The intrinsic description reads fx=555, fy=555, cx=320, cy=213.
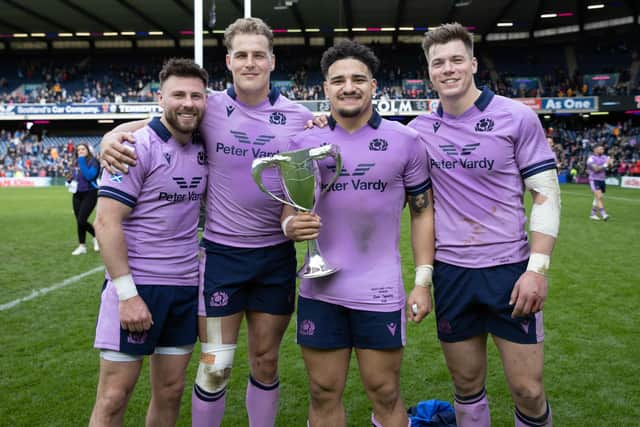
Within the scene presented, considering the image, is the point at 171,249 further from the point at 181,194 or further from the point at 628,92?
the point at 628,92

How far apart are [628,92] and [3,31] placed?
42.2 m

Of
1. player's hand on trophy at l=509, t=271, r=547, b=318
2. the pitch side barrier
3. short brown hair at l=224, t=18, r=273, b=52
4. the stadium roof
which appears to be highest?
the stadium roof

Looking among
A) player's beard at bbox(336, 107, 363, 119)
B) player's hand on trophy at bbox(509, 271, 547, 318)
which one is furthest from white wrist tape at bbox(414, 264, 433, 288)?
player's beard at bbox(336, 107, 363, 119)

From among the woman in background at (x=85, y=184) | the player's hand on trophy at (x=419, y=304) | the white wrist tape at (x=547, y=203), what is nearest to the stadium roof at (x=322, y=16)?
the woman in background at (x=85, y=184)

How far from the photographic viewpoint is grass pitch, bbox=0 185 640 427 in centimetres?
376

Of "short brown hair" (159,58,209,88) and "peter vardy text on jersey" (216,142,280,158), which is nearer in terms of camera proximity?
"short brown hair" (159,58,209,88)

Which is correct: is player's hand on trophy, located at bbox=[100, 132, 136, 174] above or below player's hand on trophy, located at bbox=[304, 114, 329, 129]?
below

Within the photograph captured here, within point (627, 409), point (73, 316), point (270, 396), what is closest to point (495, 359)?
point (627, 409)

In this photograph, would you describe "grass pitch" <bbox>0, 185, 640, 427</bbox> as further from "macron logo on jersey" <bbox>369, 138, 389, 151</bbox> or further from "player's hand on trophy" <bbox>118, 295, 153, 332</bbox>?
"macron logo on jersey" <bbox>369, 138, 389, 151</bbox>

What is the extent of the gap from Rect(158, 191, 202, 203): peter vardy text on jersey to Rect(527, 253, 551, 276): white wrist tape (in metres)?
1.71

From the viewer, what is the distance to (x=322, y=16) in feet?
115

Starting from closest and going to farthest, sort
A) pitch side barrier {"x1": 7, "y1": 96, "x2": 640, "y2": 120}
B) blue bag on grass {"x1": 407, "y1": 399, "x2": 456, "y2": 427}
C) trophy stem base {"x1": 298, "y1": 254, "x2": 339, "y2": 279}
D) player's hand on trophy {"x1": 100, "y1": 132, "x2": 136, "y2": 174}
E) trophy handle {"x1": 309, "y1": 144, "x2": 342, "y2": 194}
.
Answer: trophy handle {"x1": 309, "y1": 144, "x2": 342, "y2": 194} → trophy stem base {"x1": 298, "y1": 254, "x2": 339, "y2": 279} → player's hand on trophy {"x1": 100, "y1": 132, "x2": 136, "y2": 174} → blue bag on grass {"x1": 407, "y1": 399, "x2": 456, "y2": 427} → pitch side barrier {"x1": 7, "y1": 96, "x2": 640, "y2": 120}

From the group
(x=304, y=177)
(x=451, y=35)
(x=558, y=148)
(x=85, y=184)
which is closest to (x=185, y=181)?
(x=304, y=177)

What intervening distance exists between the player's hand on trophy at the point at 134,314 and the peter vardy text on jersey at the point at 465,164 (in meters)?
1.61
